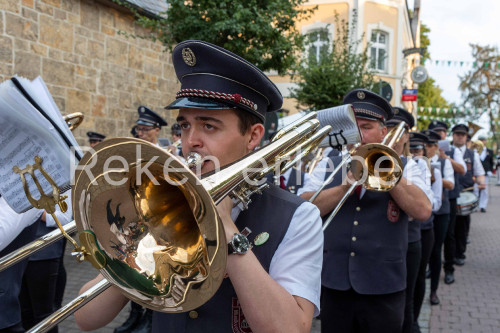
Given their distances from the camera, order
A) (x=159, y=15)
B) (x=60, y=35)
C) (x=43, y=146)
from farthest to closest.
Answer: (x=159, y=15) → (x=60, y=35) → (x=43, y=146)

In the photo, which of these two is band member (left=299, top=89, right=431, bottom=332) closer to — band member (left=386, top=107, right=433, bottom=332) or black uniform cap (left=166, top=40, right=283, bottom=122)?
band member (left=386, top=107, right=433, bottom=332)

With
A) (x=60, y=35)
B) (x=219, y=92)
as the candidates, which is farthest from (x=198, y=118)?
(x=60, y=35)

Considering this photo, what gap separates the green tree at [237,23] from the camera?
6648 mm

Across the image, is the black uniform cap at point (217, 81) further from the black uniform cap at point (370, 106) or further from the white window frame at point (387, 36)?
the white window frame at point (387, 36)

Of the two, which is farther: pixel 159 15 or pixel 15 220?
pixel 159 15

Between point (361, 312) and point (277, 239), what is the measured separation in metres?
1.51

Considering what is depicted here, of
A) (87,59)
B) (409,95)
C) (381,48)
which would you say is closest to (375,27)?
(381,48)

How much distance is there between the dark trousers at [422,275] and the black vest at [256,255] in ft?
11.1

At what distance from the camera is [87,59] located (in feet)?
26.0

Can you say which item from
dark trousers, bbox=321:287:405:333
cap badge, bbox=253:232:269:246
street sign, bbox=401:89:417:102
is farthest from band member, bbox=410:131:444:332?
street sign, bbox=401:89:417:102

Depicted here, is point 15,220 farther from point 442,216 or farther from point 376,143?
point 442,216

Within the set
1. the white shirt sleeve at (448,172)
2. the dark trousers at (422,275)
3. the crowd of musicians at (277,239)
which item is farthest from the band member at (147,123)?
the white shirt sleeve at (448,172)

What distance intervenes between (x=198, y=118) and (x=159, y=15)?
Answer: 702 centimetres

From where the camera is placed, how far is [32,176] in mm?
1497
